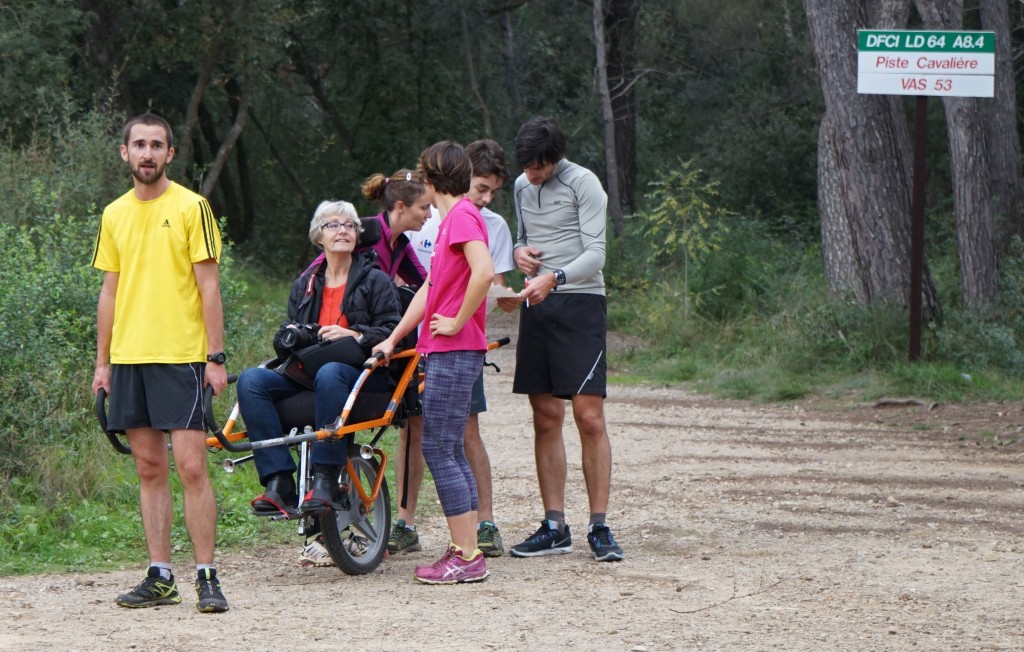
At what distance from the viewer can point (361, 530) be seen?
252 inches

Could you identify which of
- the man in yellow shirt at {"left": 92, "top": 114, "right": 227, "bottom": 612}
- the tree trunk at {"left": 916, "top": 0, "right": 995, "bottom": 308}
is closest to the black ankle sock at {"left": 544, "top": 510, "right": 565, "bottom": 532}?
the man in yellow shirt at {"left": 92, "top": 114, "right": 227, "bottom": 612}

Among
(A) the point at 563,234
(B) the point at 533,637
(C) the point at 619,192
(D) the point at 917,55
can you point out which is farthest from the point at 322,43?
(B) the point at 533,637

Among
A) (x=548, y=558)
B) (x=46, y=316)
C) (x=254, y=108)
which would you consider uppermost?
(x=254, y=108)

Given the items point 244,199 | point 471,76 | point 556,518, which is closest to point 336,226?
point 556,518

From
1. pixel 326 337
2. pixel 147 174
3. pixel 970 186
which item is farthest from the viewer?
pixel 970 186

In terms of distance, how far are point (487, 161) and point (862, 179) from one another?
25.8 ft

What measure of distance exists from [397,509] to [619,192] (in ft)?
66.8

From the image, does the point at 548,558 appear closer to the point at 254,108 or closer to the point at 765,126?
the point at 765,126

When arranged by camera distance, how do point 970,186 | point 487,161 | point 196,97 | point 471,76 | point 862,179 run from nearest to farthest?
point 487,161, point 862,179, point 970,186, point 196,97, point 471,76

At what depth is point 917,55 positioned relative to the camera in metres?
11.6

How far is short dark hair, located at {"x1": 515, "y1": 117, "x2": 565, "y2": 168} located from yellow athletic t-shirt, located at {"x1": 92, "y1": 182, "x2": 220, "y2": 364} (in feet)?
5.44

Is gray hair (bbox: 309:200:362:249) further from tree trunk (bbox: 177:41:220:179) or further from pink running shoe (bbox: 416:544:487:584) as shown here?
tree trunk (bbox: 177:41:220:179)

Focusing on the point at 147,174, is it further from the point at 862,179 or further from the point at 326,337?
the point at 862,179

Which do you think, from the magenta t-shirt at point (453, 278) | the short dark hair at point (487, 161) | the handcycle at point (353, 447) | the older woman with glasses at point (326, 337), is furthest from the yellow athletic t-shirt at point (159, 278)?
the short dark hair at point (487, 161)
